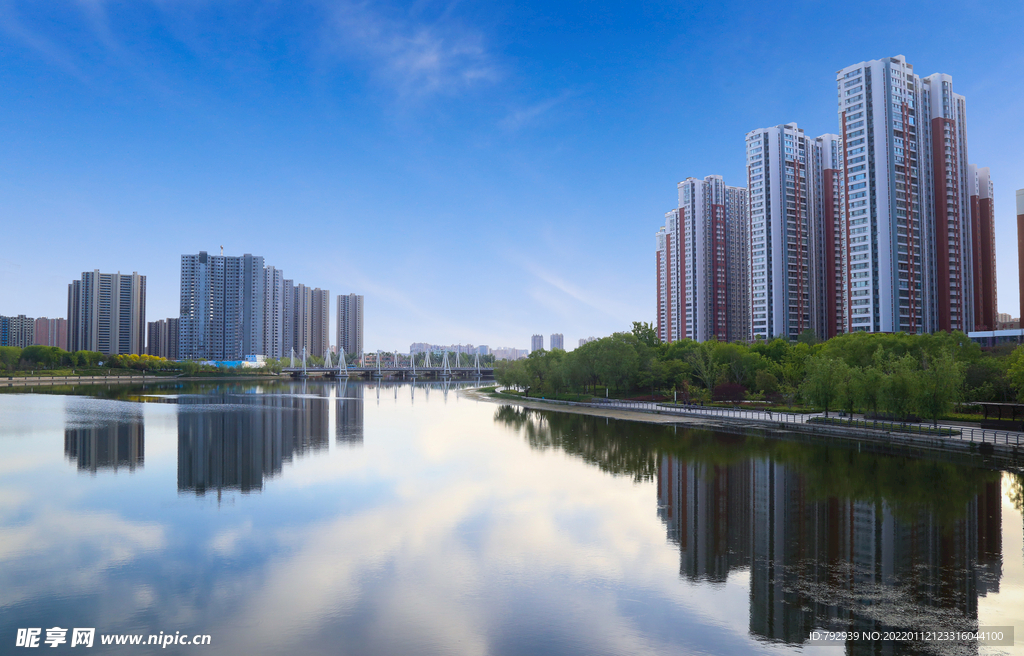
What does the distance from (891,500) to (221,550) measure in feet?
69.1

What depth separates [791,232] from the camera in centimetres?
8181

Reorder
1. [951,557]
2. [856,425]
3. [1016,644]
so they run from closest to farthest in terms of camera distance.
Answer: [1016,644] < [951,557] < [856,425]

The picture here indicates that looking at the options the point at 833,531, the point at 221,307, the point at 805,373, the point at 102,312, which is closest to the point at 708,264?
the point at 805,373

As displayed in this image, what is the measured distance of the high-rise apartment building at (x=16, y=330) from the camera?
183000 mm

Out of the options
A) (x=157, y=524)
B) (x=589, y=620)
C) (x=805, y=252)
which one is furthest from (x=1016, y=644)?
(x=805, y=252)

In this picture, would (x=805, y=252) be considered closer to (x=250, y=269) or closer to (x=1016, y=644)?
(x=1016, y=644)

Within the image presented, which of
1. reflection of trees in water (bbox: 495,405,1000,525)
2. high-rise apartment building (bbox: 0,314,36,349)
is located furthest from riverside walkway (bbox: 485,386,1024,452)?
high-rise apartment building (bbox: 0,314,36,349)

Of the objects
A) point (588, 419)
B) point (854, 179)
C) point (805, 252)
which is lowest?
point (588, 419)

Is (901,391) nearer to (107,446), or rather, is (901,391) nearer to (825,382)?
(825,382)

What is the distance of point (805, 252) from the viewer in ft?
271

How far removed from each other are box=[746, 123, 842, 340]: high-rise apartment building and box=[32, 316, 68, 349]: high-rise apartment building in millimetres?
215368

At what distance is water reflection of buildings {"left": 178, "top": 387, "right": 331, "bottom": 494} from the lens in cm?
2423

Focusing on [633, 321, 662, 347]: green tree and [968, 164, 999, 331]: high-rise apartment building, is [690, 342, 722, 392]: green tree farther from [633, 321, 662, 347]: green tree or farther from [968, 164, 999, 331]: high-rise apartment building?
[968, 164, 999, 331]: high-rise apartment building

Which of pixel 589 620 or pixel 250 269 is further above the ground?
pixel 250 269
